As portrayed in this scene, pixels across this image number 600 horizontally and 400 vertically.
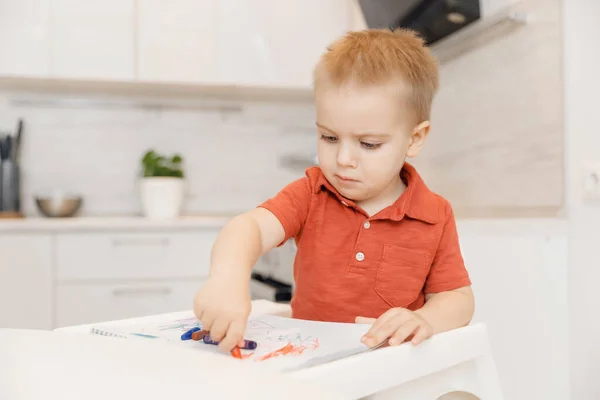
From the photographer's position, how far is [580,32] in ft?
4.50

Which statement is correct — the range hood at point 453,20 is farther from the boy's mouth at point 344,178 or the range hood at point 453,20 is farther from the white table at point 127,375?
the white table at point 127,375

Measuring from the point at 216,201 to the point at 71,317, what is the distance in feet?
2.90

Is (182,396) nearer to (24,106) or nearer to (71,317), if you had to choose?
(71,317)

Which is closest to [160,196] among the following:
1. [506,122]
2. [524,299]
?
[506,122]

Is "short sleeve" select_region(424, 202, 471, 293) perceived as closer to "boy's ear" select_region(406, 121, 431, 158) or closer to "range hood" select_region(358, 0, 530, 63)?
"boy's ear" select_region(406, 121, 431, 158)

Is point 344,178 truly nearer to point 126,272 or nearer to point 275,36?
point 126,272

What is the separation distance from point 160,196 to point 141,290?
43 centimetres

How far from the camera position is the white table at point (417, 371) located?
20.7 inches

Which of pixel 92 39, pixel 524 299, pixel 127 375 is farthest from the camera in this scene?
pixel 92 39

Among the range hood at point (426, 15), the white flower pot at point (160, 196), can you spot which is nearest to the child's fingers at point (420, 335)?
the range hood at point (426, 15)

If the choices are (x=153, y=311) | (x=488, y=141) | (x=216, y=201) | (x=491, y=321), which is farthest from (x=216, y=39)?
(x=491, y=321)

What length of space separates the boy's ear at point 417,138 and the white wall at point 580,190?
1.94 feet

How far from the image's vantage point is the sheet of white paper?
22.0 inches

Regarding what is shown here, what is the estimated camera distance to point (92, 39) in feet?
7.80
